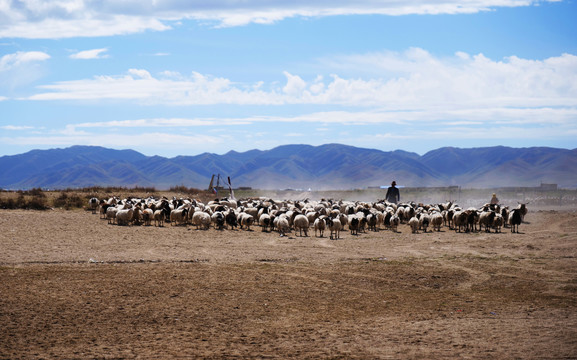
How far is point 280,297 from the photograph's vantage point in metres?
13.3

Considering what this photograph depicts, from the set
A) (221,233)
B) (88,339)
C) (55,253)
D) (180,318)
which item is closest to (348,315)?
(180,318)

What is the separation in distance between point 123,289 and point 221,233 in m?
12.8

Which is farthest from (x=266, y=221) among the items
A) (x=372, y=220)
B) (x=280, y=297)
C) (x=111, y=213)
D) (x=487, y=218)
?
(x=280, y=297)

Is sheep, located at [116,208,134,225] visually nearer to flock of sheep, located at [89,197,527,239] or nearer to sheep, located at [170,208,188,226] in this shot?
flock of sheep, located at [89,197,527,239]

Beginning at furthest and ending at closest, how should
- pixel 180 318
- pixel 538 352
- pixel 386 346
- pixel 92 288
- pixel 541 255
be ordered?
pixel 541 255, pixel 92 288, pixel 180 318, pixel 386 346, pixel 538 352

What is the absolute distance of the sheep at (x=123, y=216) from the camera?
91.0ft

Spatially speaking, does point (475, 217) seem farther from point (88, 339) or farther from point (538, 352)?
point (88, 339)

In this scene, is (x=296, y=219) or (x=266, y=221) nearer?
(x=296, y=219)

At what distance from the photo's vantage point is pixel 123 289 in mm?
13438

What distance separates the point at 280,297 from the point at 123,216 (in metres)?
16.5

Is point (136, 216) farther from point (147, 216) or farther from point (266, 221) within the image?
point (266, 221)

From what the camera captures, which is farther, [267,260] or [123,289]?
[267,260]

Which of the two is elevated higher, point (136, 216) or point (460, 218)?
point (460, 218)

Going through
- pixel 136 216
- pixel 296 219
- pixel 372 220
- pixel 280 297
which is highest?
pixel 296 219
